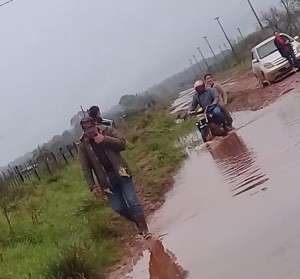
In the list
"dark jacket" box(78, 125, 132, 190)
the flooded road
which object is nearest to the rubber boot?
the flooded road

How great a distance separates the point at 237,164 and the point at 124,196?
2.34 m

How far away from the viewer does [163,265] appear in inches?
268

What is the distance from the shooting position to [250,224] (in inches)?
251

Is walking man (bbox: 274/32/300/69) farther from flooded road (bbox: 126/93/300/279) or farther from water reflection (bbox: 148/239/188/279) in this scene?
water reflection (bbox: 148/239/188/279)

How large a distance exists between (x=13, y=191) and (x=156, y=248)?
16.2 metres

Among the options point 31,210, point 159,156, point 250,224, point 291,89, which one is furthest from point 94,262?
point 291,89

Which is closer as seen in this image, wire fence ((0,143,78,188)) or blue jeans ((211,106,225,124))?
blue jeans ((211,106,225,124))

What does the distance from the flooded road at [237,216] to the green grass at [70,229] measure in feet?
1.93

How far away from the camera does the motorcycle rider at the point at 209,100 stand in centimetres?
1437

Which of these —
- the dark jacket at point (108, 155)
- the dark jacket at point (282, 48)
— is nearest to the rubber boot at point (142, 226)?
the dark jacket at point (108, 155)

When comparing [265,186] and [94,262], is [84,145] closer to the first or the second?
[94,262]

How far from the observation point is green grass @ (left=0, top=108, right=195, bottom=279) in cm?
789

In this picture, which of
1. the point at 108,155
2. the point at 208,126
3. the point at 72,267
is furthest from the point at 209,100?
the point at 72,267

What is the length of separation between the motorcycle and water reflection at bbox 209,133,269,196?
0.37 m
